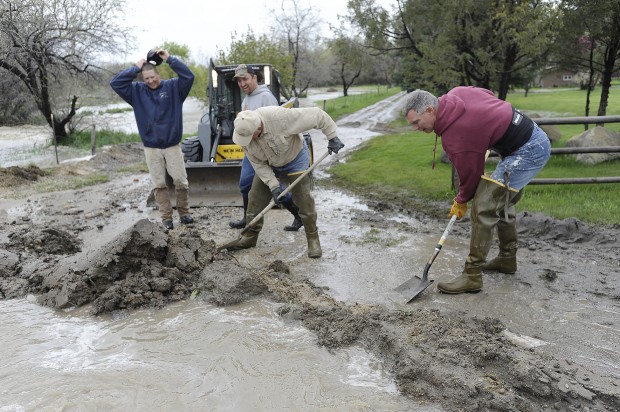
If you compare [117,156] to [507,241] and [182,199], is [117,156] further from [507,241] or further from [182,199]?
[507,241]

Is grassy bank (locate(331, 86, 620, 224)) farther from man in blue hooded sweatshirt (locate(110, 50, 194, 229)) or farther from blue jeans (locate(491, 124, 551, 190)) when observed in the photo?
man in blue hooded sweatshirt (locate(110, 50, 194, 229))

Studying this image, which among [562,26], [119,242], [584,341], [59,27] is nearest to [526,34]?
[562,26]

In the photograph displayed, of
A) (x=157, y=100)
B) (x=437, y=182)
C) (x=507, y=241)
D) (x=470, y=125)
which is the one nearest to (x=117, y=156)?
(x=157, y=100)

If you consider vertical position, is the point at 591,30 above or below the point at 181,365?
above

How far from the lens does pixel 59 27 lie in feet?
50.1

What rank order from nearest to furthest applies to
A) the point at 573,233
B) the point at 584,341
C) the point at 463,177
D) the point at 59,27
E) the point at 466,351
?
the point at 466,351 < the point at 584,341 < the point at 463,177 < the point at 573,233 < the point at 59,27

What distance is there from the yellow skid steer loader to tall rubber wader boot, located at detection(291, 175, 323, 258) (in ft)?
9.30

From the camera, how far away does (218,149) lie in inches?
396

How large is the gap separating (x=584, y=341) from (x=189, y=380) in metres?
2.91

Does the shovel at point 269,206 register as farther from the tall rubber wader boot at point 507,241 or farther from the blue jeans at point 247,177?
the tall rubber wader boot at point 507,241

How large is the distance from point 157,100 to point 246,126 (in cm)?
207

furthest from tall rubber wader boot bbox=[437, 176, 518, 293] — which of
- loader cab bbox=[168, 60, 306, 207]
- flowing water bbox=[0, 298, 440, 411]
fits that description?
loader cab bbox=[168, 60, 306, 207]

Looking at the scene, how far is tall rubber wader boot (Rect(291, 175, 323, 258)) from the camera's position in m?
5.94

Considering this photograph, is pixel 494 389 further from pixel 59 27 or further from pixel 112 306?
pixel 59 27
